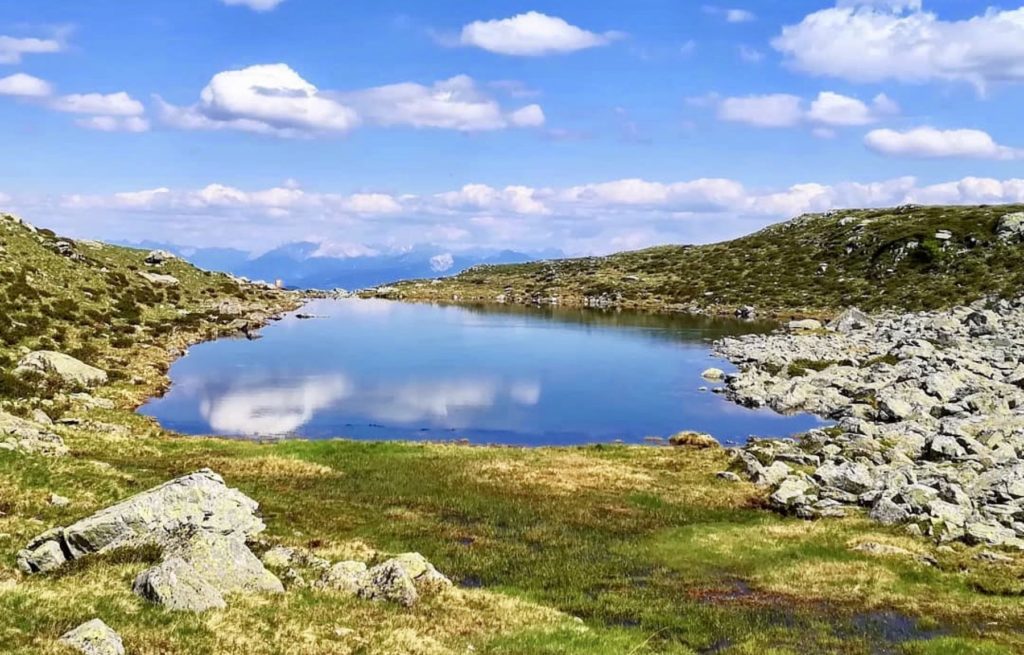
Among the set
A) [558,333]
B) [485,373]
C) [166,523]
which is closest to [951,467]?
[166,523]

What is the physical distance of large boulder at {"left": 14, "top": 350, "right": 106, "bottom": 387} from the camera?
61.4 meters

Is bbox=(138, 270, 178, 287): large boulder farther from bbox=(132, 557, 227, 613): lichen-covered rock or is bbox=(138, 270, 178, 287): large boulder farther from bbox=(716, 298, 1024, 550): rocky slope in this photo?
bbox=(132, 557, 227, 613): lichen-covered rock

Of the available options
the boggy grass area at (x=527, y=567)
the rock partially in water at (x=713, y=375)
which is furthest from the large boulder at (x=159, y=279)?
the rock partially in water at (x=713, y=375)

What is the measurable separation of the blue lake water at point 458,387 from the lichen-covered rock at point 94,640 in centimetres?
4727

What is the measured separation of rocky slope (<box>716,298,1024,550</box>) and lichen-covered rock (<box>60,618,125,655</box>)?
31708 millimetres

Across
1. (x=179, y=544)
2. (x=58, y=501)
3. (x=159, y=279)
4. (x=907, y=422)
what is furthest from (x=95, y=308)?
(x=907, y=422)

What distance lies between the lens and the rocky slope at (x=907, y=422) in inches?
1448

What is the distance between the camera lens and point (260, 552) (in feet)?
Answer: 84.2

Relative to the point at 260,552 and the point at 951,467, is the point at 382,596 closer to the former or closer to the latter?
the point at 260,552

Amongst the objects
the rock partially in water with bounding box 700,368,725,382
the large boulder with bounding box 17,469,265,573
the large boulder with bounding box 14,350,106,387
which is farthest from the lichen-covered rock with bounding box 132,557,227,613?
the rock partially in water with bounding box 700,368,725,382

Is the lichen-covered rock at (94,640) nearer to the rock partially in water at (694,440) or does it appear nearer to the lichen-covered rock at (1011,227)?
the rock partially in water at (694,440)

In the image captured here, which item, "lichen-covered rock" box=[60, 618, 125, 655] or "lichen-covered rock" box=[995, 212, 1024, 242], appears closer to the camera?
"lichen-covered rock" box=[60, 618, 125, 655]

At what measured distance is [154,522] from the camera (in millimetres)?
24844

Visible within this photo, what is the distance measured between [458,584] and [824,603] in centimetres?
1236
